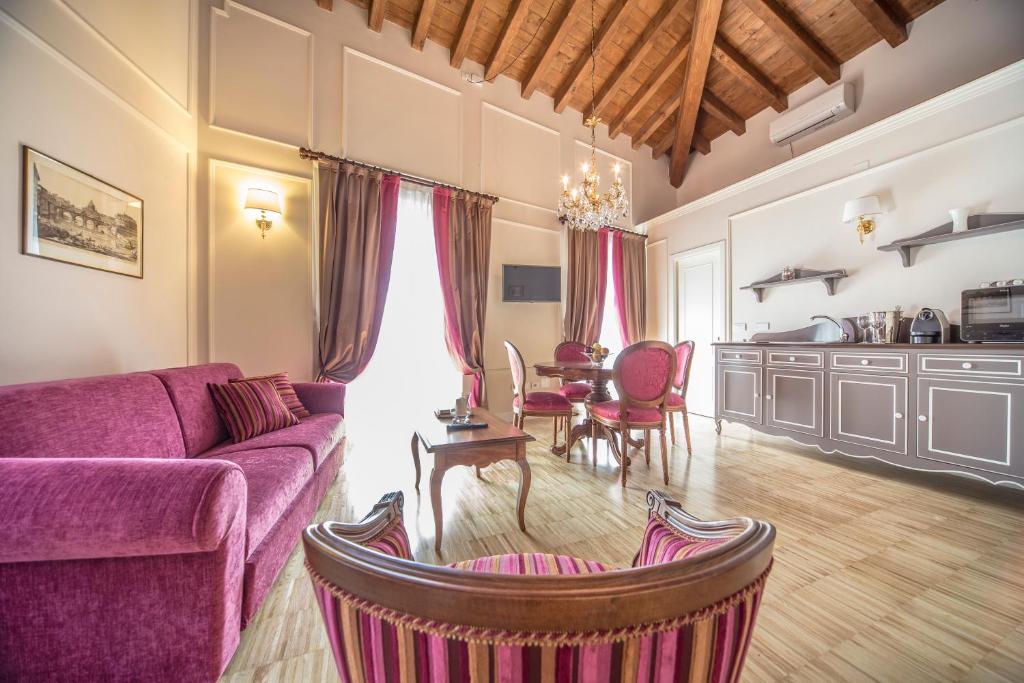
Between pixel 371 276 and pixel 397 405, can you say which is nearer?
pixel 371 276

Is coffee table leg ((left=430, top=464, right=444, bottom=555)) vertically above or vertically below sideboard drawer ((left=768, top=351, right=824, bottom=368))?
below

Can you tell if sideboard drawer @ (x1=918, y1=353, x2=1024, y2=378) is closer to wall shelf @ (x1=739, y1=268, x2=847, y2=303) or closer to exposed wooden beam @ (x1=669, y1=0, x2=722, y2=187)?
wall shelf @ (x1=739, y1=268, x2=847, y2=303)

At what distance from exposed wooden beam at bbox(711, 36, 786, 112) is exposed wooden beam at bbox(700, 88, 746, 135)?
1.30ft

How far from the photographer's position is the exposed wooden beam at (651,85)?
441cm

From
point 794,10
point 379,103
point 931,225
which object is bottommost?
point 931,225

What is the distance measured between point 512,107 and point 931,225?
4.36 meters

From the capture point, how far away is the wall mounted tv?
459 cm

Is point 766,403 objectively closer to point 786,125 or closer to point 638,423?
point 638,423

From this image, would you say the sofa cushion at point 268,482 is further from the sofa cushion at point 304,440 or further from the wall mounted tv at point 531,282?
the wall mounted tv at point 531,282

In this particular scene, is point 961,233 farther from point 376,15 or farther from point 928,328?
point 376,15

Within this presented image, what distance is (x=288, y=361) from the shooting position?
11.2 feet

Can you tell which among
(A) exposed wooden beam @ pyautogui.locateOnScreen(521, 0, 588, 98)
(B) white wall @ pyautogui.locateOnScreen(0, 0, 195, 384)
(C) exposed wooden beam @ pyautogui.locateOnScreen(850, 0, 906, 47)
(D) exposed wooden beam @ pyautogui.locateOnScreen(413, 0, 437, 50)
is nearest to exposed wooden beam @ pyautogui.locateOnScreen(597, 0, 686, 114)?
(A) exposed wooden beam @ pyautogui.locateOnScreen(521, 0, 588, 98)

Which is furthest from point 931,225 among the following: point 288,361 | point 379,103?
point 288,361

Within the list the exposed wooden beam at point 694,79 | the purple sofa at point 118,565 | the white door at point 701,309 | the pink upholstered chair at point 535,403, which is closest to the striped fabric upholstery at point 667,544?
the purple sofa at point 118,565
